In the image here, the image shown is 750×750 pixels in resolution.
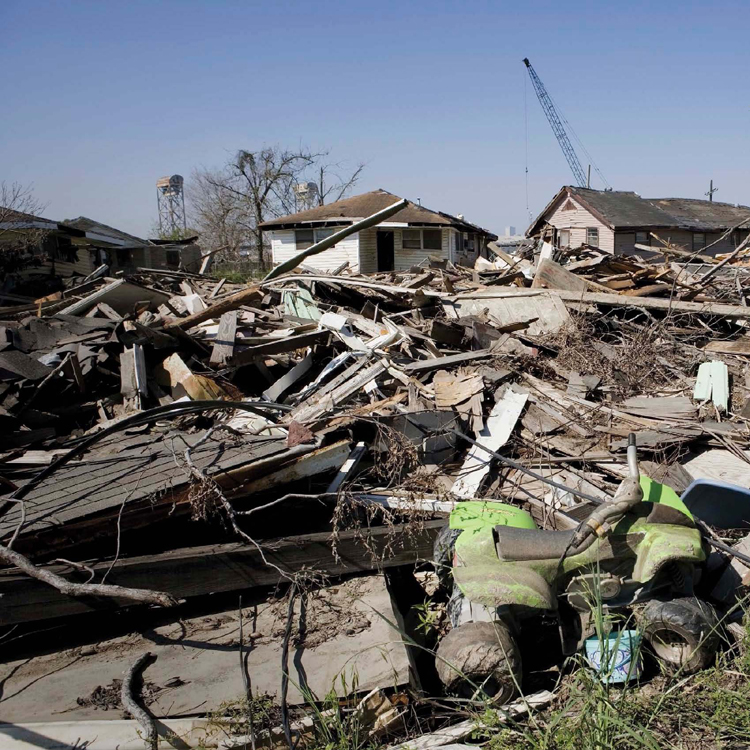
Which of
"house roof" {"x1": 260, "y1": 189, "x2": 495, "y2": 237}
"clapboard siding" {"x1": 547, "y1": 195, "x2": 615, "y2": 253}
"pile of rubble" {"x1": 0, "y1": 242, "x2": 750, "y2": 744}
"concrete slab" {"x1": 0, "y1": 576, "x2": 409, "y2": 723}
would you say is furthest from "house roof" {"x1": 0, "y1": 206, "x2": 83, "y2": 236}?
"clapboard siding" {"x1": 547, "y1": 195, "x2": 615, "y2": 253}

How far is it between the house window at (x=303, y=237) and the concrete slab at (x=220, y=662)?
88.3ft

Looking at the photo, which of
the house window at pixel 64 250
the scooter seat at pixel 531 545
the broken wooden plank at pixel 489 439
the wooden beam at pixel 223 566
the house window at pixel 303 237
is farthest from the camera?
the house window at pixel 303 237

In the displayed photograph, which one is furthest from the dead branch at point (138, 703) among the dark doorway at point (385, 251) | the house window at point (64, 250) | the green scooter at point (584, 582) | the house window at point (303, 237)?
the dark doorway at point (385, 251)

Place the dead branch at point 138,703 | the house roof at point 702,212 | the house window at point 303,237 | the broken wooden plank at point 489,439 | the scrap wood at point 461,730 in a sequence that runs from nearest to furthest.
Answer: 1. the dead branch at point 138,703
2. the scrap wood at point 461,730
3. the broken wooden plank at point 489,439
4. the house window at point 303,237
5. the house roof at point 702,212

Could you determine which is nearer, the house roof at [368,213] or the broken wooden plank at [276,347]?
the broken wooden plank at [276,347]

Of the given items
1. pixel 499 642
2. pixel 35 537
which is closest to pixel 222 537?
pixel 35 537

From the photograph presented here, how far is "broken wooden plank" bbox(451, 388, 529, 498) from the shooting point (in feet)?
15.8

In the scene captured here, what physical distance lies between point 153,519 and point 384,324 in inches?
160

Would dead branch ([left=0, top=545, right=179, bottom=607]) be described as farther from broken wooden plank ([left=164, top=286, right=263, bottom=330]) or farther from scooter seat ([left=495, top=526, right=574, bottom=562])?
broken wooden plank ([left=164, top=286, right=263, bottom=330])

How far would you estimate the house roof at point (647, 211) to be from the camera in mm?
33656

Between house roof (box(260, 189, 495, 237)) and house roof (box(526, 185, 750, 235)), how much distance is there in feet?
28.8

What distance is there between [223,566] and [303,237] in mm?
27370

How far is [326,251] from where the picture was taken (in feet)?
99.5

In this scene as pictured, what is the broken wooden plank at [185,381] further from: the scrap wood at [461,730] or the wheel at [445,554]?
the scrap wood at [461,730]
